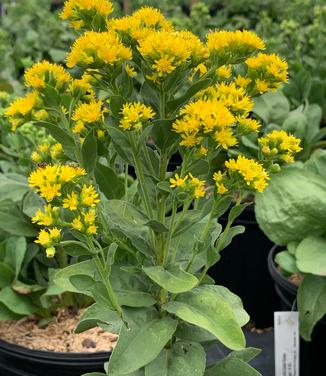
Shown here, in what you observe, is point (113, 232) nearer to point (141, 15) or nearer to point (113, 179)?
point (113, 179)

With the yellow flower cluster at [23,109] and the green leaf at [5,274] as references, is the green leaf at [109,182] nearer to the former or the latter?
the yellow flower cluster at [23,109]

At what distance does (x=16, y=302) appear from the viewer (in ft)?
4.85

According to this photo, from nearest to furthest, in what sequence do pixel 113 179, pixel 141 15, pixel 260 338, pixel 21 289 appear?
pixel 141 15
pixel 113 179
pixel 21 289
pixel 260 338

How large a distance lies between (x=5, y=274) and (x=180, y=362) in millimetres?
707

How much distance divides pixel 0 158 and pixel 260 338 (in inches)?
40.0

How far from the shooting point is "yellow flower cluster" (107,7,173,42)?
32.5 inches

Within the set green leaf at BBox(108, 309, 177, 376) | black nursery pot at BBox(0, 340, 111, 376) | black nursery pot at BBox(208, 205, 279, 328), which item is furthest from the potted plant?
green leaf at BBox(108, 309, 177, 376)

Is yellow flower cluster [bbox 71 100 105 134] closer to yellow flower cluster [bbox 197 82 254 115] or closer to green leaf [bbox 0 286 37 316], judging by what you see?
yellow flower cluster [bbox 197 82 254 115]

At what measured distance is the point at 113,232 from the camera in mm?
911

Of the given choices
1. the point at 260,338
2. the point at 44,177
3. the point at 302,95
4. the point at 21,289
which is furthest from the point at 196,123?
the point at 302,95

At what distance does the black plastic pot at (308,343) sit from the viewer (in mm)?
1523

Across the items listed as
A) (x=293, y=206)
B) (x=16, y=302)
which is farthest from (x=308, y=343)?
(x=16, y=302)

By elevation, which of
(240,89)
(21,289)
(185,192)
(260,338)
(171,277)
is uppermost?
(240,89)

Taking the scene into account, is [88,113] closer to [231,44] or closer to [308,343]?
[231,44]
